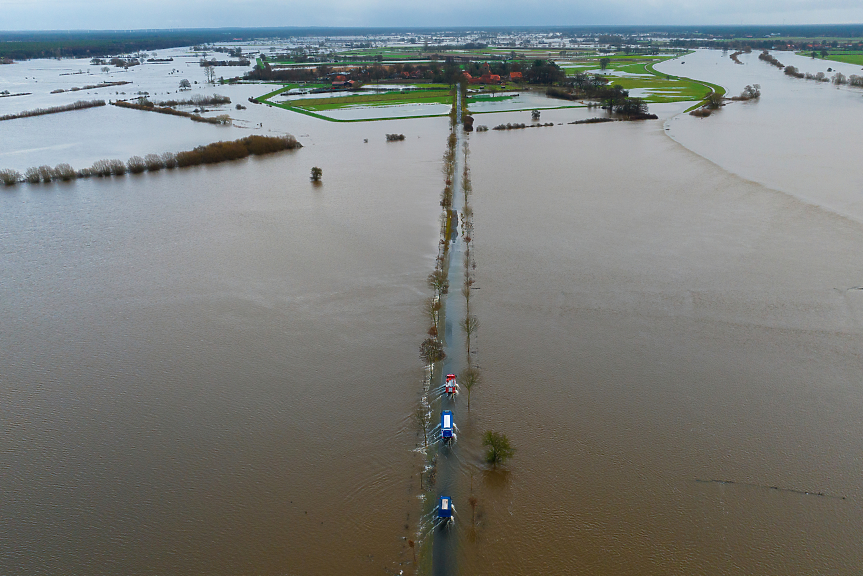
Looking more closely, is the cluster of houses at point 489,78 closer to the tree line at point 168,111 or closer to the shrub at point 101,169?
the tree line at point 168,111

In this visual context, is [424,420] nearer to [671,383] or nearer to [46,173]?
[671,383]

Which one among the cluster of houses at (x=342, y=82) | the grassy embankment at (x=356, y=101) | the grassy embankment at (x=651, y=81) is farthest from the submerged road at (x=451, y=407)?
the cluster of houses at (x=342, y=82)

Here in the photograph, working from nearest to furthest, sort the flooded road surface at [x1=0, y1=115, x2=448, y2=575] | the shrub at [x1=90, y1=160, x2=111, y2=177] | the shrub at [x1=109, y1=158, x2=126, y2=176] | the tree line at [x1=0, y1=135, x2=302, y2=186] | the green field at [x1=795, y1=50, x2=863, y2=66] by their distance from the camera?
the flooded road surface at [x1=0, y1=115, x2=448, y2=575], the tree line at [x1=0, y1=135, x2=302, y2=186], the shrub at [x1=90, y1=160, x2=111, y2=177], the shrub at [x1=109, y1=158, x2=126, y2=176], the green field at [x1=795, y1=50, x2=863, y2=66]

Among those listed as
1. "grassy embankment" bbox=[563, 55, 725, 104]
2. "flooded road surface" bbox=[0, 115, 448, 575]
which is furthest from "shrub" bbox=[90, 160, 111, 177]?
"grassy embankment" bbox=[563, 55, 725, 104]

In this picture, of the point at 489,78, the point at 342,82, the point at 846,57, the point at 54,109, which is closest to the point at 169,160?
the point at 54,109

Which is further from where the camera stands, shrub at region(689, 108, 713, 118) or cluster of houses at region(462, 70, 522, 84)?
cluster of houses at region(462, 70, 522, 84)

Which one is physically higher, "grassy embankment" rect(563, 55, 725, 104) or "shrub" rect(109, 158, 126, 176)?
"grassy embankment" rect(563, 55, 725, 104)

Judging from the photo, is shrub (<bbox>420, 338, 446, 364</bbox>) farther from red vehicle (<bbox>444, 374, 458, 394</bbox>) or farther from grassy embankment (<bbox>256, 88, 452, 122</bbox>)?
grassy embankment (<bbox>256, 88, 452, 122</bbox>)
